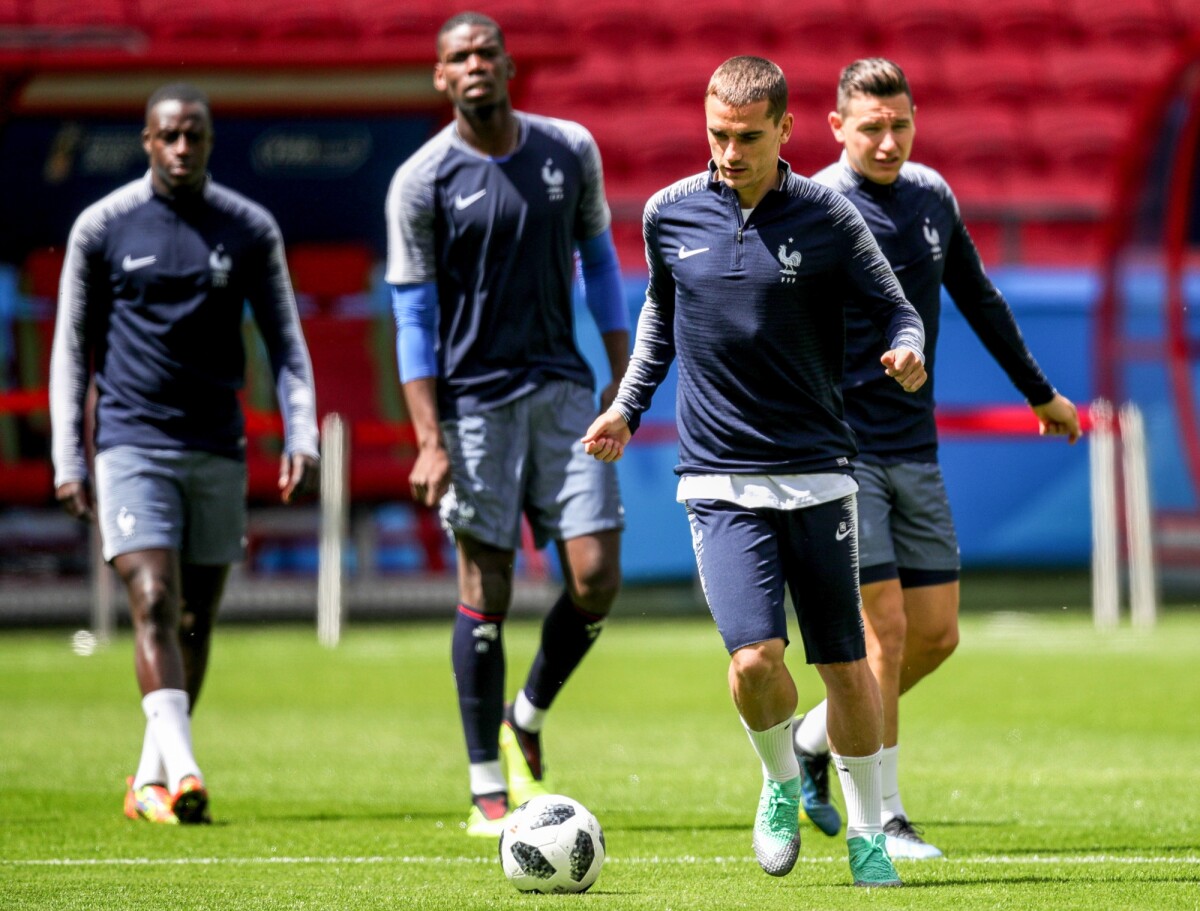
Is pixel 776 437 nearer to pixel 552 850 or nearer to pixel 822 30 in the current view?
pixel 552 850

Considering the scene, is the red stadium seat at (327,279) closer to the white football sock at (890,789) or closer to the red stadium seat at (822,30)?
the red stadium seat at (822,30)

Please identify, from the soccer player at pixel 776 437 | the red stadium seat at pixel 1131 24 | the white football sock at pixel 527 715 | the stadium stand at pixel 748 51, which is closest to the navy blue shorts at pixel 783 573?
the soccer player at pixel 776 437

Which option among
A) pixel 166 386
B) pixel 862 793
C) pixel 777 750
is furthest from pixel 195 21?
pixel 862 793

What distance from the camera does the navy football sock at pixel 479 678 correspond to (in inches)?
245

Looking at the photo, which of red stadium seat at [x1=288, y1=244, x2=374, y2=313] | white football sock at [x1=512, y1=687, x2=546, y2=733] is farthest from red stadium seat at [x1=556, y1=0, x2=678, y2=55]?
white football sock at [x1=512, y1=687, x2=546, y2=733]

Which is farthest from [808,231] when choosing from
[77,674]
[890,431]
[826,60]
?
[826,60]

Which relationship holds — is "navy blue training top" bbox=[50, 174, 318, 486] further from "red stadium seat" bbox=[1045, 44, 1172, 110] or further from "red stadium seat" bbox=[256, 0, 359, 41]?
"red stadium seat" bbox=[1045, 44, 1172, 110]

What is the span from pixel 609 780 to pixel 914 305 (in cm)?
246

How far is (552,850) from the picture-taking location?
15.9 ft

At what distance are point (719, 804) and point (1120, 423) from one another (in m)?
8.30

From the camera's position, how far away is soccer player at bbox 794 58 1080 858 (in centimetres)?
565

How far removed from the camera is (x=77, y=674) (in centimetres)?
1128

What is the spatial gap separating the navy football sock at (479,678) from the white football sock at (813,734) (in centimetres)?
95

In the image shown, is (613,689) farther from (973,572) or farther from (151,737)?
(973,572)
